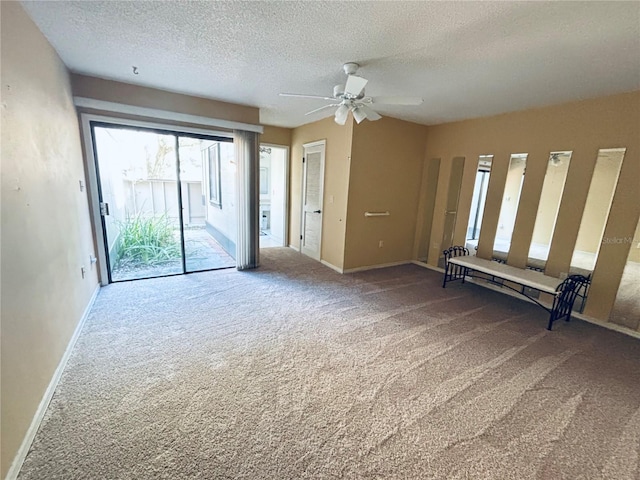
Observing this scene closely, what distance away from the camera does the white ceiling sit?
1713mm

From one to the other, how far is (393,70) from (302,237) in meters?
3.44

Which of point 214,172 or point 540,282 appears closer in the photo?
point 540,282

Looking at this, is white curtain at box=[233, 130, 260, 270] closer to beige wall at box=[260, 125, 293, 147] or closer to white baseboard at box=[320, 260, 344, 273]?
white baseboard at box=[320, 260, 344, 273]

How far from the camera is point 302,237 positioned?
5477 mm

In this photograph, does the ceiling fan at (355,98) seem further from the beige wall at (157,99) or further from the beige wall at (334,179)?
the beige wall at (157,99)

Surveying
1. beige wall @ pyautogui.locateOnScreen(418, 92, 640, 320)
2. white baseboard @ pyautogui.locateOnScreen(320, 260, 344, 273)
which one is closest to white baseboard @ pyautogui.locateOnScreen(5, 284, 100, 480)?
white baseboard @ pyautogui.locateOnScreen(320, 260, 344, 273)

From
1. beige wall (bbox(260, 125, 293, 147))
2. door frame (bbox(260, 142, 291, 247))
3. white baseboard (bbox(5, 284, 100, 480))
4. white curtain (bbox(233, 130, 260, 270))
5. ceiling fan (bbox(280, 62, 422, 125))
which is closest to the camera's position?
white baseboard (bbox(5, 284, 100, 480))

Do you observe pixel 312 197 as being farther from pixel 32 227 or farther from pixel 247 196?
pixel 32 227

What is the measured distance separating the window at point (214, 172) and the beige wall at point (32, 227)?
276 centimetres

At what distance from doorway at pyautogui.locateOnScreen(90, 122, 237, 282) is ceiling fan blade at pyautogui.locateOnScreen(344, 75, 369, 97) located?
2.36m

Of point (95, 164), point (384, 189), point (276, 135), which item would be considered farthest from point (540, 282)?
point (95, 164)

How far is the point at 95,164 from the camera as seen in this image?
325 cm

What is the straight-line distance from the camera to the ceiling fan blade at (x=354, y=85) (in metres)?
2.20

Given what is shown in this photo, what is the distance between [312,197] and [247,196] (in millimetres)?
1314
